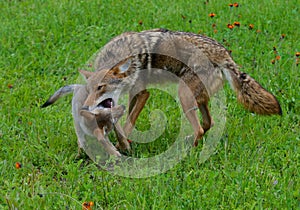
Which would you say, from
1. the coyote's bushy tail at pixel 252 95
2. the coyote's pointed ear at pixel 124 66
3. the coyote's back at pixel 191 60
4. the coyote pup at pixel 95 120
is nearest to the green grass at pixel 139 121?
the coyote pup at pixel 95 120

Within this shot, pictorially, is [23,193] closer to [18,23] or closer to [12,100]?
[12,100]

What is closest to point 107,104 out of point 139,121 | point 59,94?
point 59,94

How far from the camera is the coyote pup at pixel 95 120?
5117mm

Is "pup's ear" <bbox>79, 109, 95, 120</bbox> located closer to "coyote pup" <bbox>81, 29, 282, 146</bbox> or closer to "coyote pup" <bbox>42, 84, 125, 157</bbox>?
"coyote pup" <bbox>42, 84, 125, 157</bbox>

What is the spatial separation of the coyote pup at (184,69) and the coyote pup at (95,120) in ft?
0.53

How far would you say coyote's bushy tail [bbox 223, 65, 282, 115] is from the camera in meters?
5.33

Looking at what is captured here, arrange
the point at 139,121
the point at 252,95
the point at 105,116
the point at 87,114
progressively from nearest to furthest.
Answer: the point at 87,114
the point at 105,116
the point at 252,95
the point at 139,121

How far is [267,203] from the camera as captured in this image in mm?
4418

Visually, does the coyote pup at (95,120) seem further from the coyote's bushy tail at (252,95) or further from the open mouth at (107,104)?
the coyote's bushy tail at (252,95)

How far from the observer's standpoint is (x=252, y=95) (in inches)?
212

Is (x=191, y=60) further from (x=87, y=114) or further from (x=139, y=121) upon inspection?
(x=87, y=114)

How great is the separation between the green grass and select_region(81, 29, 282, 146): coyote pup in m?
0.44

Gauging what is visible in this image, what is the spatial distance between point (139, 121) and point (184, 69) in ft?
3.00

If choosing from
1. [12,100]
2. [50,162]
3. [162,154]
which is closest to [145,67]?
[162,154]
